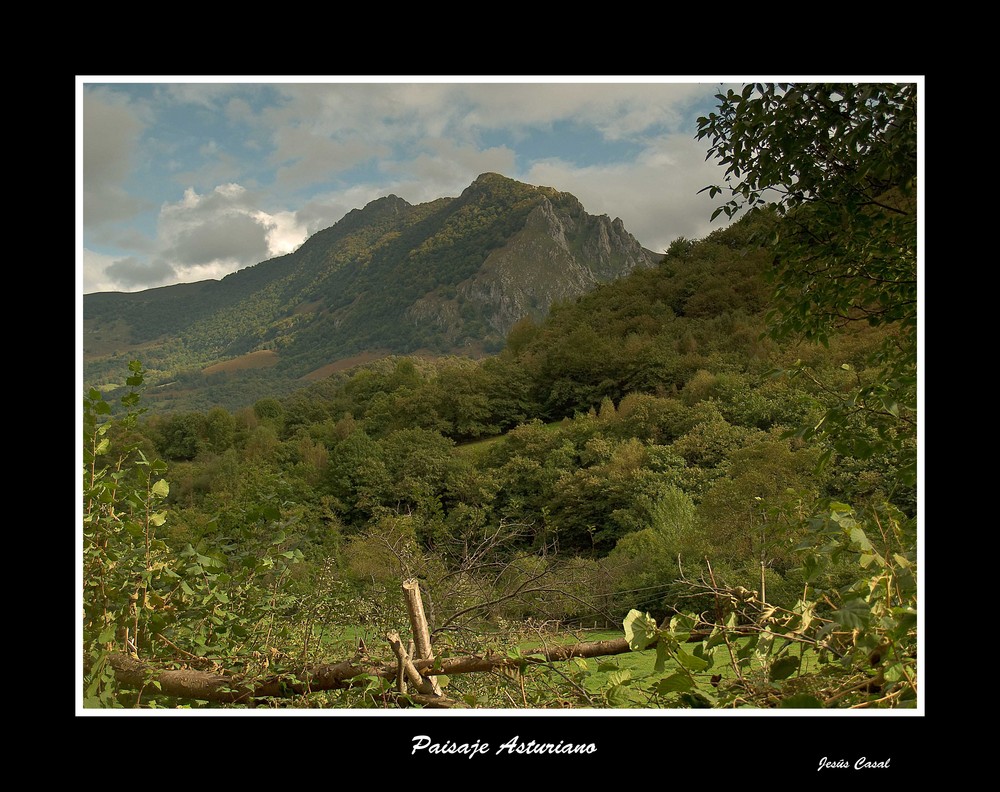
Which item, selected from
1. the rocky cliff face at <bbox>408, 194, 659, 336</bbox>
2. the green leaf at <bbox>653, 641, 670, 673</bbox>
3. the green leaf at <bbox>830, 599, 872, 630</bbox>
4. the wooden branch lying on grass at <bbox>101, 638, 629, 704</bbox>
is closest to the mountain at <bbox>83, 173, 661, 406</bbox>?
the rocky cliff face at <bbox>408, 194, 659, 336</bbox>

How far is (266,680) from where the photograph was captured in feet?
6.89

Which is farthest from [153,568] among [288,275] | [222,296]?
[288,275]

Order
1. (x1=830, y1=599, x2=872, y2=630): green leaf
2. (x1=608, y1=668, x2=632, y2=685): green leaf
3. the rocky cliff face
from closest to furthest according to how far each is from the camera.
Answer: (x1=830, y1=599, x2=872, y2=630): green leaf, (x1=608, y1=668, x2=632, y2=685): green leaf, the rocky cliff face

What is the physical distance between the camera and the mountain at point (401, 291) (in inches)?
411

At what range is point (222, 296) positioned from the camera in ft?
29.7

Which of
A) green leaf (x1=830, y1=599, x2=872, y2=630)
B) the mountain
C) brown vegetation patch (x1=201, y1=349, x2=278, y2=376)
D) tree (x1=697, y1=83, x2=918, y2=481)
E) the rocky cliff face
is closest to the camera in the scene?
green leaf (x1=830, y1=599, x2=872, y2=630)

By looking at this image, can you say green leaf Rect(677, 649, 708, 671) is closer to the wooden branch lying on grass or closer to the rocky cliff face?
the wooden branch lying on grass

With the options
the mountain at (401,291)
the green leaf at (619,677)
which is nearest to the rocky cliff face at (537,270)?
the mountain at (401,291)

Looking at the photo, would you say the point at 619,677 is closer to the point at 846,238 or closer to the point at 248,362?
the point at 846,238

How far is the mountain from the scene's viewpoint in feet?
34.2

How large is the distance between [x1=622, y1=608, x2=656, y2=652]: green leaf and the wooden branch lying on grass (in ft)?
1.74

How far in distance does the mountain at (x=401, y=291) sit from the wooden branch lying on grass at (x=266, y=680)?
6369 millimetres

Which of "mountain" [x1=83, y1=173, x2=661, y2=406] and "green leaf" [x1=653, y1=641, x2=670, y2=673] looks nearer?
"green leaf" [x1=653, y1=641, x2=670, y2=673]

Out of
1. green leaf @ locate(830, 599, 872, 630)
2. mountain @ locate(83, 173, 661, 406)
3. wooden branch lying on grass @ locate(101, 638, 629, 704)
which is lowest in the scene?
wooden branch lying on grass @ locate(101, 638, 629, 704)
